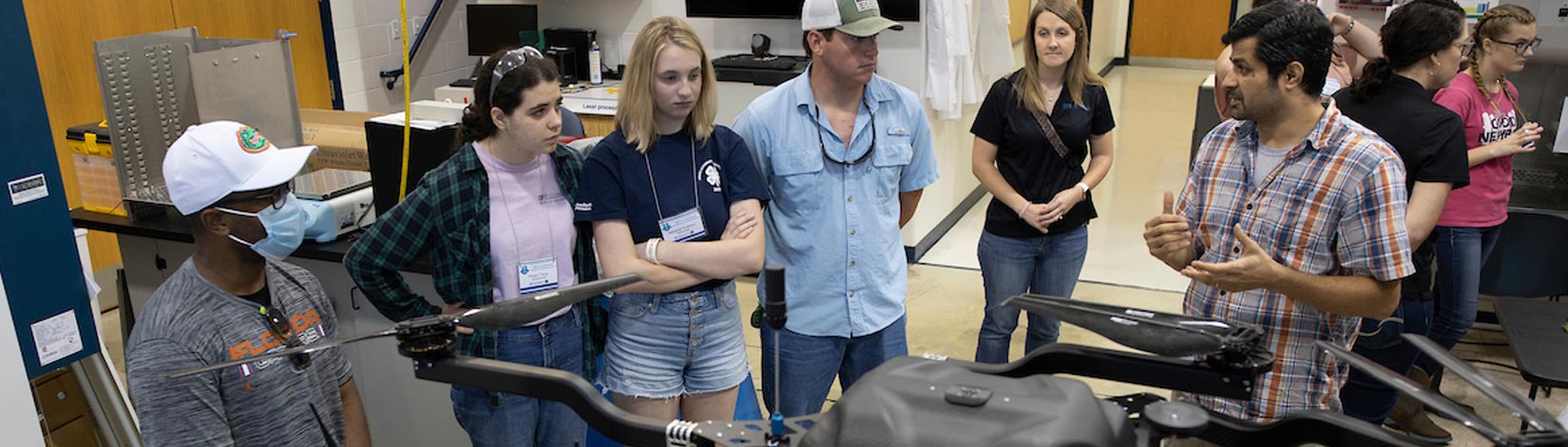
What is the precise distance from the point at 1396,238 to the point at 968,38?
3430 millimetres

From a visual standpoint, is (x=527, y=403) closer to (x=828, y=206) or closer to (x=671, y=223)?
(x=671, y=223)

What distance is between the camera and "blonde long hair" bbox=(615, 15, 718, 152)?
2.27 metres

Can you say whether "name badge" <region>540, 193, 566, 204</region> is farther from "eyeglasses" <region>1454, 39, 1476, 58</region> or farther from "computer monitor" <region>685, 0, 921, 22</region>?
"eyeglasses" <region>1454, 39, 1476, 58</region>

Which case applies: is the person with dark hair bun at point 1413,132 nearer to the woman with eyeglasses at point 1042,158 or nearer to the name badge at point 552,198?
the woman with eyeglasses at point 1042,158

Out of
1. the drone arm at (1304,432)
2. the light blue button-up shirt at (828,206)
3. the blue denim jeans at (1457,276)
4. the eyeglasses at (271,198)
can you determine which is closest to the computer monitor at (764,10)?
the blue denim jeans at (1457,276)

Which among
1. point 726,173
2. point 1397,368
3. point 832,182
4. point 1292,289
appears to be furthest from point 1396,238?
point 1397,368

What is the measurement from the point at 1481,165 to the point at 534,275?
308 cm

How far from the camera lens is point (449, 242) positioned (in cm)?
229

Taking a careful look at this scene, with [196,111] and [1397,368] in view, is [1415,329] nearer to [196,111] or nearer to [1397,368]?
[1397,368]

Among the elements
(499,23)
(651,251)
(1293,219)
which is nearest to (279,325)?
(651,251)

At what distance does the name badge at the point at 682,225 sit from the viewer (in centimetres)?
231

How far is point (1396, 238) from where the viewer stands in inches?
70.0

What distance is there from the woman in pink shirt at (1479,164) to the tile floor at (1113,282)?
30 cm

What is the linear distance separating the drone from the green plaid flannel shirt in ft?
4.11
